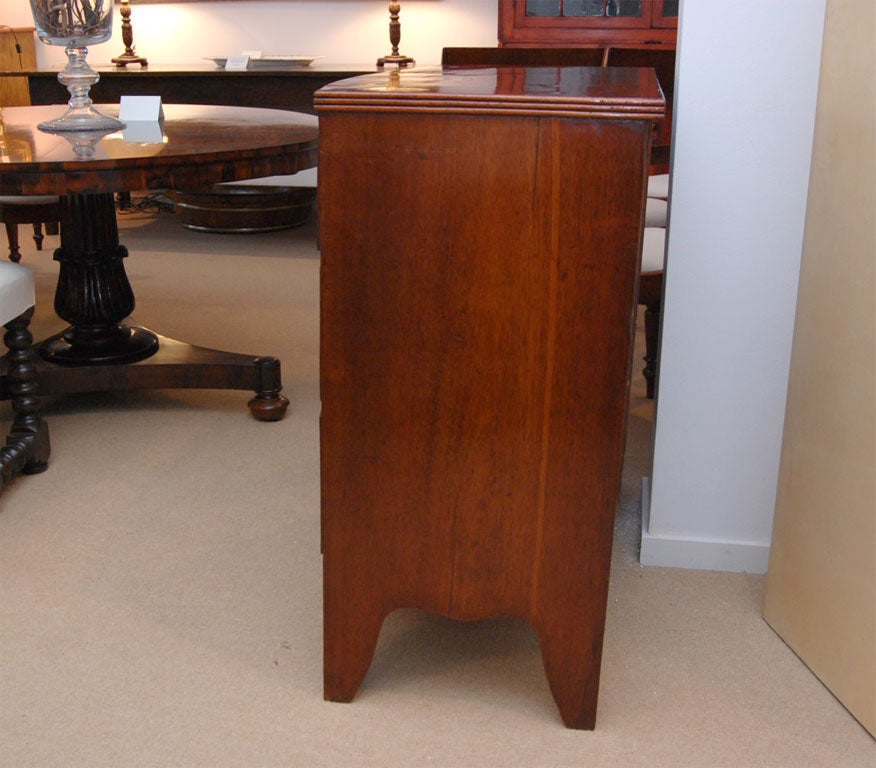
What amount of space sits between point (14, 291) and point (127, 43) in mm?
3728

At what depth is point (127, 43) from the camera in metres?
5.50

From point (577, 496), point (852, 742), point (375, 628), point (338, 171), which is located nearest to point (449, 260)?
point (338, 171)

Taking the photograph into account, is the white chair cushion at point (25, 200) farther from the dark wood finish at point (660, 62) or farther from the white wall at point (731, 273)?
the white wall at point (731, 273)

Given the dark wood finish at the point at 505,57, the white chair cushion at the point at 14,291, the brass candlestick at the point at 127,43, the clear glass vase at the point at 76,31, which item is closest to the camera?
the white chair cushion at the point at 14,291

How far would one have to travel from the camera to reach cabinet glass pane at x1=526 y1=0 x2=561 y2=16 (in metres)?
5.19

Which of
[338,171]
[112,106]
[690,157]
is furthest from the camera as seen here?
[112,106]

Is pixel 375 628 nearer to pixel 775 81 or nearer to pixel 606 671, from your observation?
pixel 606 671

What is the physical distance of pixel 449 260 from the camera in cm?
139

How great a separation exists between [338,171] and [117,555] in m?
1.10

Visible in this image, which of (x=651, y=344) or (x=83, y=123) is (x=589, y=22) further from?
(x=83, y=123)

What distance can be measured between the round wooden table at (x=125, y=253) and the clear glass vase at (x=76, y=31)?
74 mm

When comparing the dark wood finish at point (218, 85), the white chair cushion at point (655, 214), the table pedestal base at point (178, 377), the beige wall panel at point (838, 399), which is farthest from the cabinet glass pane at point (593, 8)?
the beige wall panel at point (838, 399)

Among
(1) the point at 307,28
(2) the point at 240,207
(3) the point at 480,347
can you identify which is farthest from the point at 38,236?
(3) the point at 480,347

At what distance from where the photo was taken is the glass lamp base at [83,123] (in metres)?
2.71
